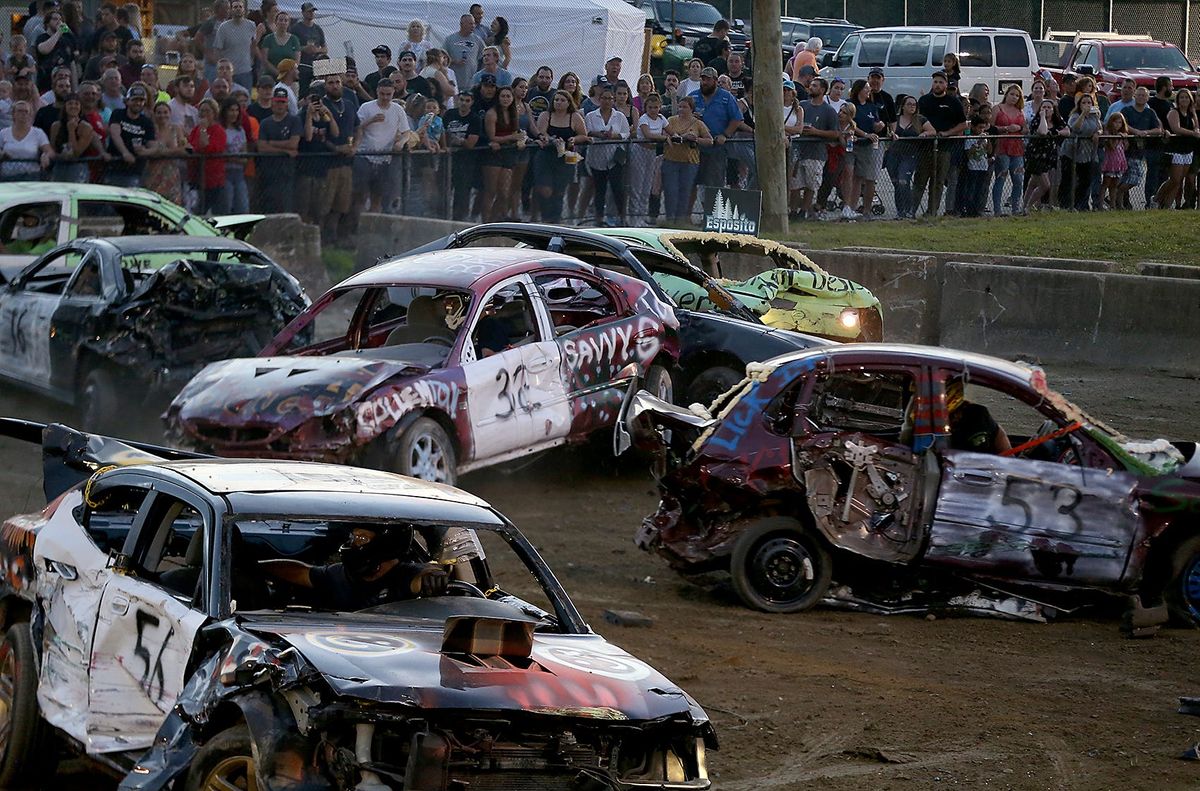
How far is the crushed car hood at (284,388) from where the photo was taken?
1009 cm

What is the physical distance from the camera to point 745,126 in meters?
23.0

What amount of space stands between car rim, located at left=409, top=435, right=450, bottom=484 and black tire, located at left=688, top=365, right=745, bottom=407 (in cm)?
290

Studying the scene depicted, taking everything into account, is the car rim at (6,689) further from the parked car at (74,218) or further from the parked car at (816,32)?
the parked car at (816,32)

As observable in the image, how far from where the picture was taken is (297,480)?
6020 millimetres

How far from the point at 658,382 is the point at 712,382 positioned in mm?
602

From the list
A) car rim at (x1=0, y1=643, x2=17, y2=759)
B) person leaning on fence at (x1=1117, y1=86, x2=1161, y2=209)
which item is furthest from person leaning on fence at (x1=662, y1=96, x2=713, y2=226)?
car rim at (x1=0, y1=643, x2=17, y2=759)

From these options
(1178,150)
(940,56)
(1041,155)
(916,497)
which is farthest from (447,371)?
(940,56)

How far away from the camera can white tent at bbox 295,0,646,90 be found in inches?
975

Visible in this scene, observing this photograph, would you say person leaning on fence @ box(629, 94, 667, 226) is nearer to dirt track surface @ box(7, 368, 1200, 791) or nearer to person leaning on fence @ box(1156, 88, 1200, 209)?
person leaning on fence @ box(1156, 88, 1200, 209)

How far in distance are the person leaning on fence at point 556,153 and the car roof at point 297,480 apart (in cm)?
1466

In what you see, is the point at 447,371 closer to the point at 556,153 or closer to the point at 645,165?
the point at 556,153

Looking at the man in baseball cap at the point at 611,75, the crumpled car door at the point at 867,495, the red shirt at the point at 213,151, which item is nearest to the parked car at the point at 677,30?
the man in baseball cap at the point at 611,75

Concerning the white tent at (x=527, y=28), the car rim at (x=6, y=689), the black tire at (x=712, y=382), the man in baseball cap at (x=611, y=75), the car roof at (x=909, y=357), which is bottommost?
the car rim at (x=6, y=689)

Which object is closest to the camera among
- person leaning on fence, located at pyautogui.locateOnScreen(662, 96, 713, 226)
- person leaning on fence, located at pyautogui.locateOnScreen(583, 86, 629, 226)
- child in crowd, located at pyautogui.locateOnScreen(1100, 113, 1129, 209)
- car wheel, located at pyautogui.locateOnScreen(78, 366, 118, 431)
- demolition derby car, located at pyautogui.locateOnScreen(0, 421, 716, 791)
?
demolition derby car, located at pyautogui.locateOnScreen(0, 421, 716, 791)
